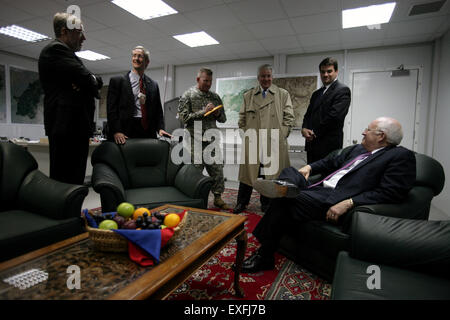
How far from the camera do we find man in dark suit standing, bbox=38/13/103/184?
6.68ft

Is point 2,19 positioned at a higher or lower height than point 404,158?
higher

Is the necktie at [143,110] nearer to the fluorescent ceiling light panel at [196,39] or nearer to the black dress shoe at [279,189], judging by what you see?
the black dress shoe at [279,189]

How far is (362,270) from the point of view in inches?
43.9

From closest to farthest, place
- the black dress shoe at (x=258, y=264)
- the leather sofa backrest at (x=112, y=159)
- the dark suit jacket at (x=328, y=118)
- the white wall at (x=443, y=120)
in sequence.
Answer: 1. the black dress shoe at (x=258, y=264)
2. the leather sofa backrest at (x=112, y=159)
3. the dark suit jacket at (x=328, y=118)
4. the white wall at (x=443, y=120)

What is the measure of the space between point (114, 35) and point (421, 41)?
546cm

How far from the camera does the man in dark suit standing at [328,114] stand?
2.73 metres

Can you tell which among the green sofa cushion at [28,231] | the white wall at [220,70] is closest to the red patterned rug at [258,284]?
the green sofa cushion at [28,231]

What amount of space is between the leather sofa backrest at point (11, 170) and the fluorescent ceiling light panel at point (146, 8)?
2.67m

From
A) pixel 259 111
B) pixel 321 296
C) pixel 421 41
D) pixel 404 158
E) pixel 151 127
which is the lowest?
pixel 321 296

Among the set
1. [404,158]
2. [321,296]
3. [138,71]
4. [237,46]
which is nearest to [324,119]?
[404,158]

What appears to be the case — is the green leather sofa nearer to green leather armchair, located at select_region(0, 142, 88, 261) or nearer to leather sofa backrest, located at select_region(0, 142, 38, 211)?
green leather armchair, located at select_region(0, 142, 88, 261)

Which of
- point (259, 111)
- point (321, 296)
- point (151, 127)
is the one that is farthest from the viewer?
point (259, 111)

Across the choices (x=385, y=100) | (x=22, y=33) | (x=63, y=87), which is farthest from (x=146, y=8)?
(x=385, y=100)

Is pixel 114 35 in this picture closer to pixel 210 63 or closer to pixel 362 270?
pixel 210 63
